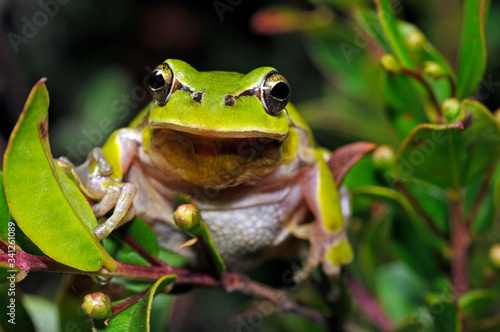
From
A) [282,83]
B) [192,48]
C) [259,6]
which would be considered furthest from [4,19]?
[282,83]

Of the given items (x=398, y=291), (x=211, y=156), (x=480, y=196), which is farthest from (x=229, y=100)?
(x=398, y=291)

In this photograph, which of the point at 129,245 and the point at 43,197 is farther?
the point at 129,245

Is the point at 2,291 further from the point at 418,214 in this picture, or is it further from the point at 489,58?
the point at 489,58

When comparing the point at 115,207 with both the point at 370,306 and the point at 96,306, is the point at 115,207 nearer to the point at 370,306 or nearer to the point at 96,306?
the point at 96,306

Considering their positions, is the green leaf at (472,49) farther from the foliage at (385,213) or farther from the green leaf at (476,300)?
the green leaf at (476,300)

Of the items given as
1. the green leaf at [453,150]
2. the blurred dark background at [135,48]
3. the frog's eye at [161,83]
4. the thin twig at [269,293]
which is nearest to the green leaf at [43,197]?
the frog's eye at [161,83]

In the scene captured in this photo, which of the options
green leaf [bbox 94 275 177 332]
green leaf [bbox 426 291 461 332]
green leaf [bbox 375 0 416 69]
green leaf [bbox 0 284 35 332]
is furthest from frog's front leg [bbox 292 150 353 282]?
green leaf [bbox 0 284 35 332]
